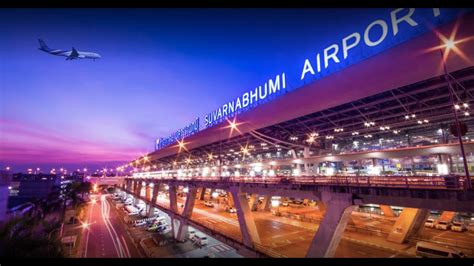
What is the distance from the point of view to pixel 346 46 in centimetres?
2009

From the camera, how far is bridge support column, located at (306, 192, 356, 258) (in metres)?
15.1

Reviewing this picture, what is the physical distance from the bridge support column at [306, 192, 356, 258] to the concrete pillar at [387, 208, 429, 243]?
1616cm

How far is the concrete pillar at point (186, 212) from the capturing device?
123ft

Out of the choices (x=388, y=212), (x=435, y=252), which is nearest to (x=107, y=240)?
(x=435, y=252)

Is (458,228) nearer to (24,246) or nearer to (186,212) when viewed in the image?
(186,212)

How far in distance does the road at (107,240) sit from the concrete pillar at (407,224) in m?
34.2

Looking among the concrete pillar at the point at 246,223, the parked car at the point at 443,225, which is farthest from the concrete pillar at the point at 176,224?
the parked car at the point at 443,225

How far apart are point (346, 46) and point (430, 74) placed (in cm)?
666

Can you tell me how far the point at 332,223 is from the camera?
15422 mm

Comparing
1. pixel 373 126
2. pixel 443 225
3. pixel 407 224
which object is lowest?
pixel 443 225

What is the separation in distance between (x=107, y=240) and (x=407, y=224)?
4629cm

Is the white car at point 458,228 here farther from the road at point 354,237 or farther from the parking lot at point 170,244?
the parking lot at point 170,244
